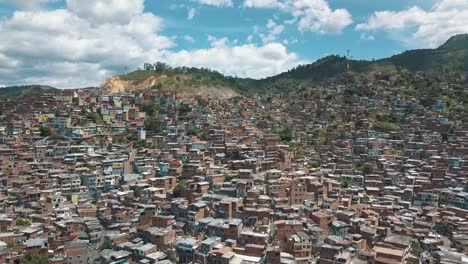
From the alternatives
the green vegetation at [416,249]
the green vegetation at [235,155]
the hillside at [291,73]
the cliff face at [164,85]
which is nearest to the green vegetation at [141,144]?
the green vegetation at [235,155]

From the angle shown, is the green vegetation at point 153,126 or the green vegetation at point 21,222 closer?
the green vegetation at point 21,222

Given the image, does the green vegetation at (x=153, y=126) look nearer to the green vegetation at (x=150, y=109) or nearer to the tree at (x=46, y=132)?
the green vegetation at (x=150, y=109)

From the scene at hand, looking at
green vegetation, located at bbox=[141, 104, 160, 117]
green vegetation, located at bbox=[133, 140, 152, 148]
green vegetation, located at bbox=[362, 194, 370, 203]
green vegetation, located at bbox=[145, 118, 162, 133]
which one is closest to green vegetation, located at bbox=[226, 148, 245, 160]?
green vegetation, located at bbox=[133, 140, 152, 148]

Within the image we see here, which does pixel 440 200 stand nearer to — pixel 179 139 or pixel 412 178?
pixel 412 178

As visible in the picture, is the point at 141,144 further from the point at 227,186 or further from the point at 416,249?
the point at 416,249

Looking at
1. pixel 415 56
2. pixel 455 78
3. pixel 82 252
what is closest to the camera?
→ pixel 82 252

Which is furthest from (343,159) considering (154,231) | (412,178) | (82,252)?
(82,252)
